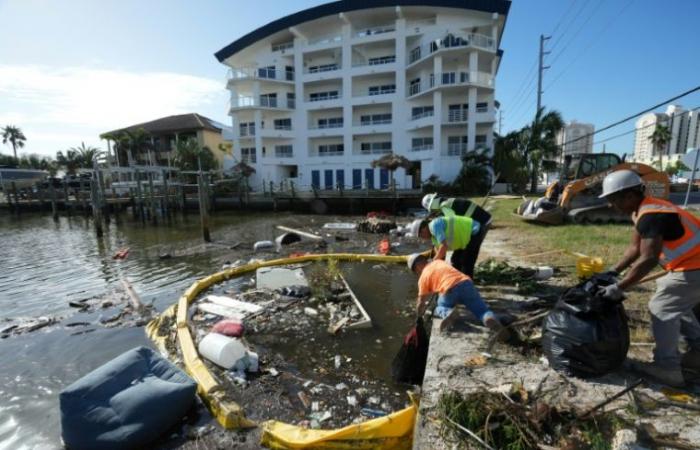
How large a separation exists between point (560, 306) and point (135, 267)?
11.1 m

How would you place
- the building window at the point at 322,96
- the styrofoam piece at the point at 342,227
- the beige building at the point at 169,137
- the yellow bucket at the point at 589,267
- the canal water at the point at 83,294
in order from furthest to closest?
the beige building at the point at 169,137
the building window at the point at 322,96
the styrofoam piece at the point at 342,227
the yellow bucket at the point at 589,267
the canal water at the point at 83,294

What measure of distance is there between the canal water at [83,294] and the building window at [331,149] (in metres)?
17.2

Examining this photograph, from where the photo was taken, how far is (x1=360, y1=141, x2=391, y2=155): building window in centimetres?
3114

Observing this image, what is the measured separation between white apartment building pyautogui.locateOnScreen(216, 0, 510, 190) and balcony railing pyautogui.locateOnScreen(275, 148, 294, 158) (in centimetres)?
10

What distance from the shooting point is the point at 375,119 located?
31.5m

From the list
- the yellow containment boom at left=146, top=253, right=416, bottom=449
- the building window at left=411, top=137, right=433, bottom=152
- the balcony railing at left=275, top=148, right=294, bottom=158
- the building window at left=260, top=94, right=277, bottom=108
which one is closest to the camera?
the yellow containment boom at left=146, top=253, right=416, bottom=449

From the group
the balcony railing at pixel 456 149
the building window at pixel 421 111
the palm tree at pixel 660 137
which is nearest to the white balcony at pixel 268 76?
the building window at pixel 421 111

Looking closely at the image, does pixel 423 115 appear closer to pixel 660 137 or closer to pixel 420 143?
pixel 420 143

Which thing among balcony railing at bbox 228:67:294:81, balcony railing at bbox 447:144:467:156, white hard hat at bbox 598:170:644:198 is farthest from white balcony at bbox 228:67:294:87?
white hard hat at bbox 598:170:644:198

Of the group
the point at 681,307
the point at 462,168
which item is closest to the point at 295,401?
the point at 681,307

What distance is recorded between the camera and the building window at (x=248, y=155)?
34906 millimetres

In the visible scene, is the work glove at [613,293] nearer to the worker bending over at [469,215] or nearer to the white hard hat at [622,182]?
the white hard hat at [622,182]

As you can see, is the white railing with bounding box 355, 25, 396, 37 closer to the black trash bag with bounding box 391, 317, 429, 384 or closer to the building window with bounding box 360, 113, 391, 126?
the building window with bounding box 360, 113, 391, 126

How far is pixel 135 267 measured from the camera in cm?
1009
